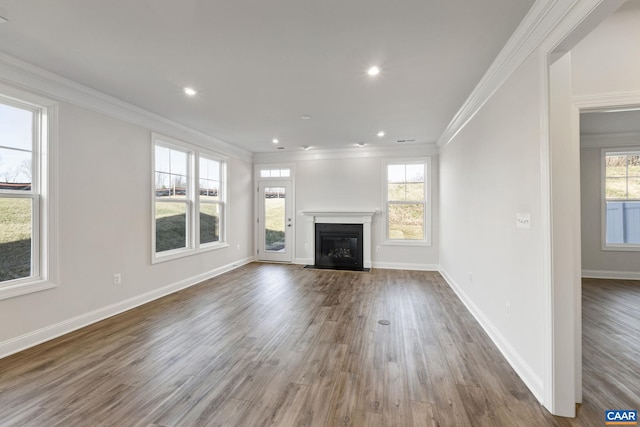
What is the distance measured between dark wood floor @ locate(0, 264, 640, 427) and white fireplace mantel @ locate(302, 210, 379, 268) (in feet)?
7.56

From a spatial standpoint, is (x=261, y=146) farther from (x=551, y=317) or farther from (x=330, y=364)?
(x=551, y=317)

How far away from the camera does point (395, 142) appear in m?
5.52

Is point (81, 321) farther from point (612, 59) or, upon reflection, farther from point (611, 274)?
point (611, 274)

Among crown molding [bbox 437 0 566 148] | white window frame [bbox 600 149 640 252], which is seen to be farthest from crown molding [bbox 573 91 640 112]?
white window frame [bbox 600 149 640 252]

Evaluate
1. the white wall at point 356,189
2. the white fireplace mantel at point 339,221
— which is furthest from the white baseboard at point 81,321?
the white wall at point 356,189

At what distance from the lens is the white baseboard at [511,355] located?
6.19 ft

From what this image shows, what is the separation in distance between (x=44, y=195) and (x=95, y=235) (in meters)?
0.65

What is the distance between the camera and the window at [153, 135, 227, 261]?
13.6 feet

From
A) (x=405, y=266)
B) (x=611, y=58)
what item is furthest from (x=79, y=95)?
(x=405, y=266)

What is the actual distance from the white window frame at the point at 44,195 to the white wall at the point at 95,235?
0.07m

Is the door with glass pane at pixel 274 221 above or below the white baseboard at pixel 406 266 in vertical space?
above

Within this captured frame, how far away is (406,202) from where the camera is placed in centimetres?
588

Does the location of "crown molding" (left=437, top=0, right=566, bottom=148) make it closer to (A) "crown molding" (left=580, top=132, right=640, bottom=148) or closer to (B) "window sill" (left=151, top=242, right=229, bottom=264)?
(A) "crown molding" (left=580, top=132, right=640, bottom=148)

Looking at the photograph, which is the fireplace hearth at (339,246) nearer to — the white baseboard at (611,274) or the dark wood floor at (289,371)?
the dark wood floor at (289,371)
